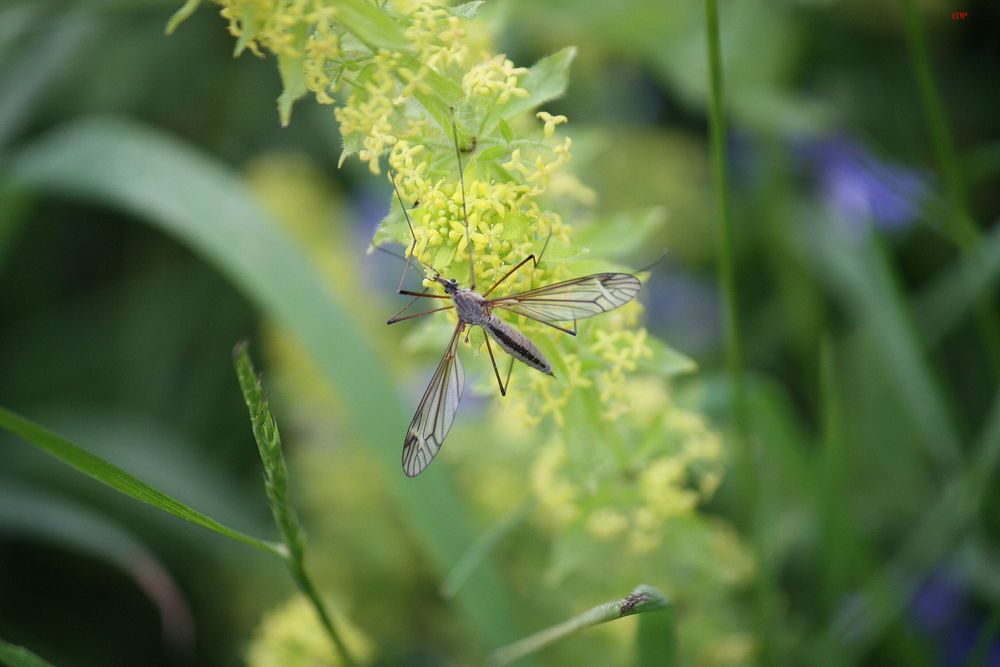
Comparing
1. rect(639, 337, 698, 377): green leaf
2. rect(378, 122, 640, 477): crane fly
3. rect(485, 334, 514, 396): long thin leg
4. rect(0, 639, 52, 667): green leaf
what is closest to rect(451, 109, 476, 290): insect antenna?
rect(378, 122, 640, 477): crane fly

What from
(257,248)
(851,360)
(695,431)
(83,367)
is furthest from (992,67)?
(83,367)

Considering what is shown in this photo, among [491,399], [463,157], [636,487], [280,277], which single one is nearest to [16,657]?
[463,157]

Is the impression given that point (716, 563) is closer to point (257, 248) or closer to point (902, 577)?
point (902, 577)

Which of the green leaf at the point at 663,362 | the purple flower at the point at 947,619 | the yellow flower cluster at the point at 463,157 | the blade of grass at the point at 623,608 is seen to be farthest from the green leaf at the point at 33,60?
the purple flower at the point at 947,619

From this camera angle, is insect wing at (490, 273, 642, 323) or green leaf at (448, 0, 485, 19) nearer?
green leaf at (448, 0, 485, 19)

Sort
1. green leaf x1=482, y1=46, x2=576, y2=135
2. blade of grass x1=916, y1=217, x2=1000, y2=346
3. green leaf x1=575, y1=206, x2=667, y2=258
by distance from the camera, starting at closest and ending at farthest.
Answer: green leaf x1=482, y1=46, x2=576, y2=135, green leaf x1=575, y1=206, x2=667, y2=258, blade of grass x1=916, y1=217, x2=1000, y2=346

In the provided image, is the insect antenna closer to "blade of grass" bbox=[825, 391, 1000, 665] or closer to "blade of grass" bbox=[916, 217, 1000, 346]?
"blade of grass" bbox=[825, 391, 1000, 665]
